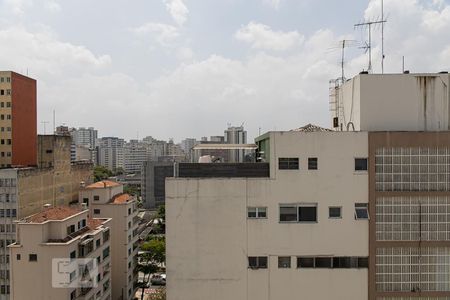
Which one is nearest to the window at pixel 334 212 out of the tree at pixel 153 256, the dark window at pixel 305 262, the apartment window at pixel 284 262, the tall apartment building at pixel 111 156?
the dark window at pixel 305 262

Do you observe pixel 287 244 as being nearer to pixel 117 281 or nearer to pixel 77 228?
pixel 77 228

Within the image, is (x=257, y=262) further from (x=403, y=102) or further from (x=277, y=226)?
(x=403, y=102)

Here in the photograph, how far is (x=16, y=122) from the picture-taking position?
45.7 meters

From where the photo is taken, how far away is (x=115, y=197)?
4531 centimetres

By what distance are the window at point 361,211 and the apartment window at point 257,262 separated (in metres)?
3.45

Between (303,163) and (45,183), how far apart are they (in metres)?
39.0

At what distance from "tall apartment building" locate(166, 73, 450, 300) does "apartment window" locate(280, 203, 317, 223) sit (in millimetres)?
34

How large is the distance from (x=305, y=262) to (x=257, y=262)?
64.4 inches

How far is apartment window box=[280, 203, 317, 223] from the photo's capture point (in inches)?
503

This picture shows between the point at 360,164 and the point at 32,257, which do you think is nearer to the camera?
the point at 360,164

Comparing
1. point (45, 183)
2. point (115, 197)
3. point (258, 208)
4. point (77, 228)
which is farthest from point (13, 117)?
point (258, 208)

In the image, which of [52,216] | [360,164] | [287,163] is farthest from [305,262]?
[52,216]

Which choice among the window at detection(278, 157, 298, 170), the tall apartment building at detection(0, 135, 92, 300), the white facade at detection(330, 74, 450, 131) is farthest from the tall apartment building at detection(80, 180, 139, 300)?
the white facade at detection(330, 74, 450, 131)

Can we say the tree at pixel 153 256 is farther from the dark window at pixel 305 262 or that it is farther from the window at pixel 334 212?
the window at pixel 334 212
